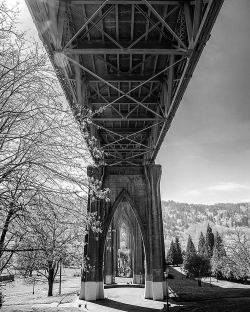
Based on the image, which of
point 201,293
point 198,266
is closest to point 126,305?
point 201,293

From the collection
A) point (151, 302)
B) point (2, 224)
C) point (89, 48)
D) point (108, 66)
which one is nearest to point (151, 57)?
point (108, 66)

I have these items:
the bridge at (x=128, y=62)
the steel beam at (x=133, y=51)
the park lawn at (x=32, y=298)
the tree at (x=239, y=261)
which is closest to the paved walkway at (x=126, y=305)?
the bridge at (x=128, y=62)

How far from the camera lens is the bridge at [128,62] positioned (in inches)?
347

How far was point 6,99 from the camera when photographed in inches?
230

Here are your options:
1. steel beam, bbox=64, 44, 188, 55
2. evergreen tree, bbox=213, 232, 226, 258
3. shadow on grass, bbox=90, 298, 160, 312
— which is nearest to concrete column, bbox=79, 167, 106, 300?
shadow on grass, bbox=90, 298, 160, 312

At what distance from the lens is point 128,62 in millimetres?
13266

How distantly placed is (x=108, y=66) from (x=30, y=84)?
7.77m

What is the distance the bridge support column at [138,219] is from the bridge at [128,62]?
0.26ft

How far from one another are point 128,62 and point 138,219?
15547 mm

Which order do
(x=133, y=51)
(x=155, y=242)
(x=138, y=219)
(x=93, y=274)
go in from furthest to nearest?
1. (x=138, y=219)
2. (x=155, y=242)
3. (x=93, y=274)
4. (x=133, y=51)

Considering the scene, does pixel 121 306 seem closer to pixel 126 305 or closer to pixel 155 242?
pixel 126 305

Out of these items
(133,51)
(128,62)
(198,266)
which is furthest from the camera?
(198,266)

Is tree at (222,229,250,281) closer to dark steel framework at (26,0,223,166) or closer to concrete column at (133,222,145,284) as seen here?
concrete column at (133,222,145,284)

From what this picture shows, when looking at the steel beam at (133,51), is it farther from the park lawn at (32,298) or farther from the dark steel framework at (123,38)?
the park lawn at (32,298)
